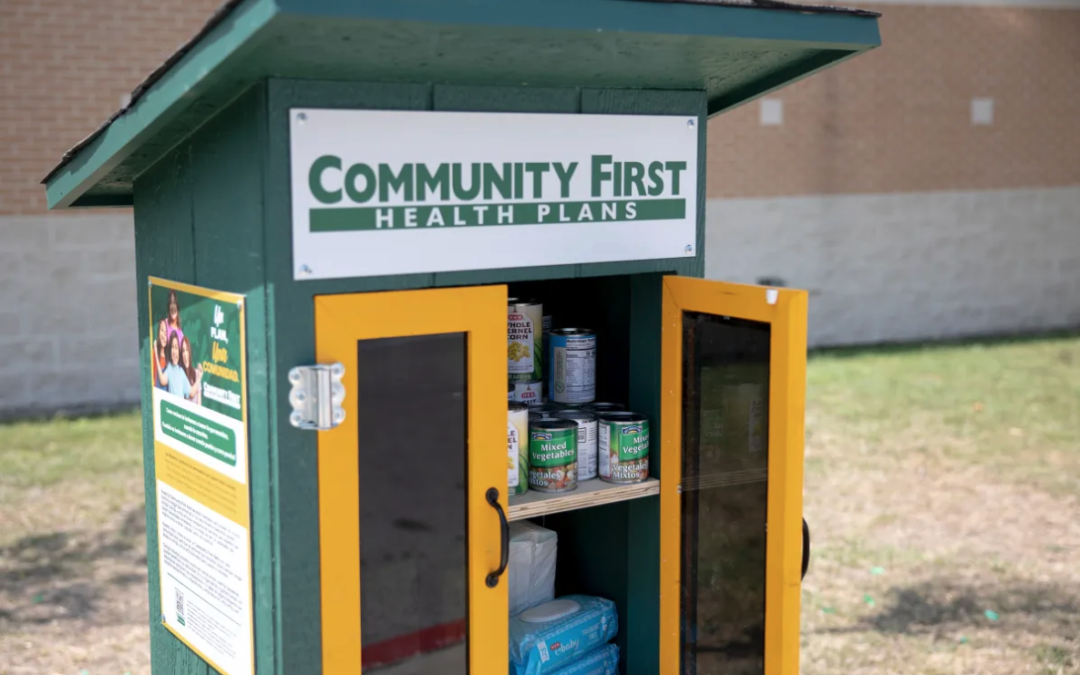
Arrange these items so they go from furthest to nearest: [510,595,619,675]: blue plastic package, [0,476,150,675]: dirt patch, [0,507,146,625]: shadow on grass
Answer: [0,507,146,625]: shadow on grass < [0,476,150,675]: dirt patch < [510,595,619,675]: blue plastic package

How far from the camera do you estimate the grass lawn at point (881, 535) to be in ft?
17.2

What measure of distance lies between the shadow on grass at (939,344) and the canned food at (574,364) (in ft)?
29.0

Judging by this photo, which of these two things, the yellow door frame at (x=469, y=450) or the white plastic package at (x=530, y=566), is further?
the white plastic package at (x=530, y=566)

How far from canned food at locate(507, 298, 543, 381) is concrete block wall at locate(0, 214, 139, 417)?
21.7 feet

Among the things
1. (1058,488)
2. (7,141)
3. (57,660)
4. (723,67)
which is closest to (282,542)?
(723,67)

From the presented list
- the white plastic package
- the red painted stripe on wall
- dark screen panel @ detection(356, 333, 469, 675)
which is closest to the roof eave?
dark screen panel @ detection(356, 333, 469, 675)

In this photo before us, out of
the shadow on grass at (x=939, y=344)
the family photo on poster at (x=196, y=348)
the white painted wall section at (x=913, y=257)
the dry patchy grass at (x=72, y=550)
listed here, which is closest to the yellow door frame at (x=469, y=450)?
the family photo on poster at (x=196, y=348)

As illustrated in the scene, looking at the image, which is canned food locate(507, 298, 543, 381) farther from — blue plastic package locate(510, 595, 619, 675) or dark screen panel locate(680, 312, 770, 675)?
blue plastic package locate(510, 595, 619, 675)

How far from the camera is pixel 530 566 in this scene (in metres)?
3.65

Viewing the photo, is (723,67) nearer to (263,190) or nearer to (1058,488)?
(263,190)

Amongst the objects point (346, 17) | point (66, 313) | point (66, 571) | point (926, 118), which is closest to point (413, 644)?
point (346, 17)

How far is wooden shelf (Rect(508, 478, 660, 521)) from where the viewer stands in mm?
3102

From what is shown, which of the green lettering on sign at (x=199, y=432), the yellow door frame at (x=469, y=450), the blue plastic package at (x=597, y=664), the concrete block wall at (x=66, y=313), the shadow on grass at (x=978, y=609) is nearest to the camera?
the yellow door frame at (x=469, y=450)

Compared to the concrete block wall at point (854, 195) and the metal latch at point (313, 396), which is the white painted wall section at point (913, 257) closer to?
the concrete block wall at point (854, 195)
